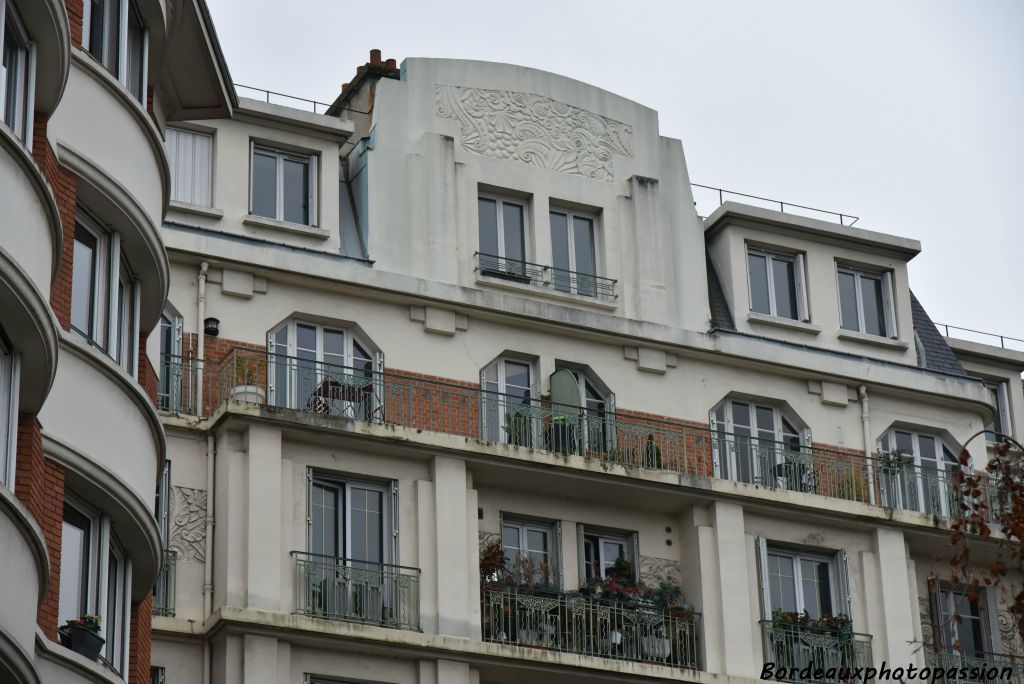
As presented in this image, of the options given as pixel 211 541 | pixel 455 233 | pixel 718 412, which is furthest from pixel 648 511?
pixel 211 541

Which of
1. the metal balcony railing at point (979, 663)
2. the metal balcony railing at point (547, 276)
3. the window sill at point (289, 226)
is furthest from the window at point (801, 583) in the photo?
the window sill at point (289, 226)

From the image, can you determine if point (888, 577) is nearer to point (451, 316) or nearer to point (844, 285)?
point (844, 285)

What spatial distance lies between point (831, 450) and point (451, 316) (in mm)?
7031

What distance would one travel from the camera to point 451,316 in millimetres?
33656

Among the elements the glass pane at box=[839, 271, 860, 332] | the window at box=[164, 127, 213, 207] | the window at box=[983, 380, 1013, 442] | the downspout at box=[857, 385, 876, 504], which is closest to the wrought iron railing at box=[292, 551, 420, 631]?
the window at box=[164, 127, 213, 207]

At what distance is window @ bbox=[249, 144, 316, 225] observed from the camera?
33.4 metres

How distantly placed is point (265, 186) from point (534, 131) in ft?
15.7

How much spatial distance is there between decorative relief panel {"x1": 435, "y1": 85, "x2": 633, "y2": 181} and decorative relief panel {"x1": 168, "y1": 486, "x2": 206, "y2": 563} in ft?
26.0

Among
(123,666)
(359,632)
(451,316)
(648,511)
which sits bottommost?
(123,666)

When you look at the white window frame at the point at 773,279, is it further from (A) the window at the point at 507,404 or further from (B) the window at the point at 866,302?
(A) the window at the point at 507,404

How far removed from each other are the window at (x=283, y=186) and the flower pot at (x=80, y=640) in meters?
14.0

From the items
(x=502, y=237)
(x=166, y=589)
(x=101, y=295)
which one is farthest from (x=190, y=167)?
(x=101, y=295)

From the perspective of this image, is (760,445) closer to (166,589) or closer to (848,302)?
(848,302)

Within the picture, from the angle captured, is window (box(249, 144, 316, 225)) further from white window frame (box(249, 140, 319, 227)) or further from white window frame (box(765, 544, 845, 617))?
white window frame (box(765, 544, 845, 617))
